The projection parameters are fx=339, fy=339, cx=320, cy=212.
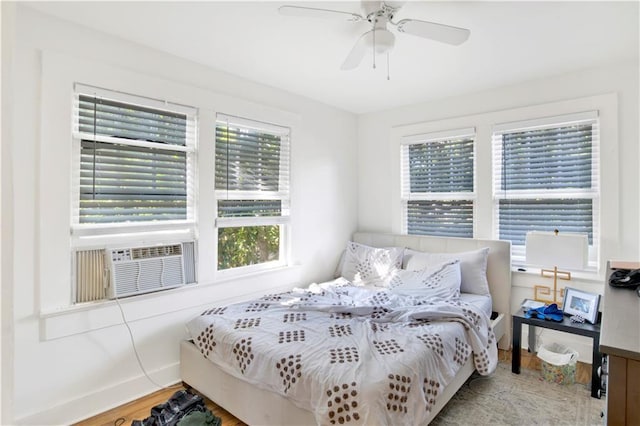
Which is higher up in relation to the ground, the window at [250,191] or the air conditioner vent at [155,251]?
the window at [250,191]

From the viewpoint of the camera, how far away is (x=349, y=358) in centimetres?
184

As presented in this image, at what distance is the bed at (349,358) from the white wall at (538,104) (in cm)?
75

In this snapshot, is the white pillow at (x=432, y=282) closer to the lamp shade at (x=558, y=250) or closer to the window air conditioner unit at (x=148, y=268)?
the lamp shade at (x=558, y=250)

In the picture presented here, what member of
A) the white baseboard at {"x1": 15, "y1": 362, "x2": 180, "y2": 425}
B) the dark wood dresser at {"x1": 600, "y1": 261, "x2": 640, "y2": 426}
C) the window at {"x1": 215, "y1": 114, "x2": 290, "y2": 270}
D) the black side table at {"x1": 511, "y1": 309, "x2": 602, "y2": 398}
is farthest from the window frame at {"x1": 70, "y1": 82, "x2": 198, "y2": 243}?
the black side table at {"x1": 511, "y1": 309, "x2": 602, "y2": 398}

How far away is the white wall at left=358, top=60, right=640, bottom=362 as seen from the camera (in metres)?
2.79

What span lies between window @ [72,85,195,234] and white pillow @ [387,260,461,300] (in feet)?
6.47

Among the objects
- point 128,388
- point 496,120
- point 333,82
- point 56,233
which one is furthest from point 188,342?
point 496,120

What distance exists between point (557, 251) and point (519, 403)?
122cm

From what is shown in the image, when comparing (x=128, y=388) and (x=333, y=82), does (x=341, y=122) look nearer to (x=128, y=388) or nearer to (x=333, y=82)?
(x=333, y=82)

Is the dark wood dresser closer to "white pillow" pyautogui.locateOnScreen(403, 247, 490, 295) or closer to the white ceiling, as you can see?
the white ceiling

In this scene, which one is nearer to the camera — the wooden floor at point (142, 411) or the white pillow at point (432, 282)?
the wooden floor at point (142, 411)

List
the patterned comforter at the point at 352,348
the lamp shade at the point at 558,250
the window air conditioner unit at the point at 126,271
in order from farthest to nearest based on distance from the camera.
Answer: the lamp shade at the point at 558,250, the window air conditioner unit at the point at 126,271, the patterned comforter at the point at 352,348

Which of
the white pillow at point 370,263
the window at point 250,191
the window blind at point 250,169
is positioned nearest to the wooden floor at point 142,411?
the window at point 250,191

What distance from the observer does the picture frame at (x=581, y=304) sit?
8.36ft
